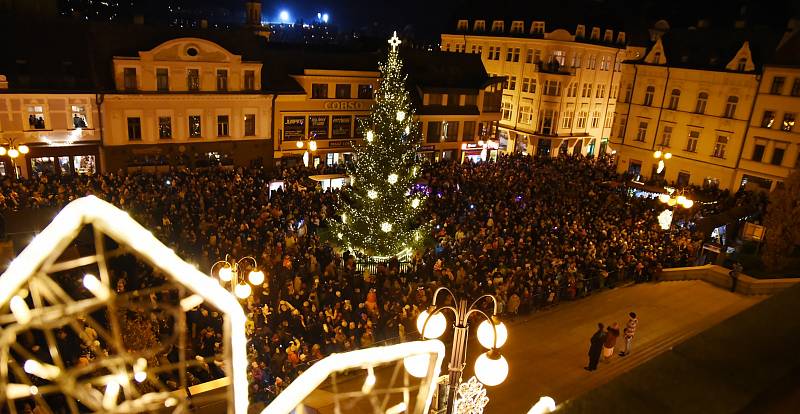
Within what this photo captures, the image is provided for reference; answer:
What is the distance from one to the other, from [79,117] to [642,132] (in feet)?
122

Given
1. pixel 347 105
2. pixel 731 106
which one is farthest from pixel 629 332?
pixel 731 106

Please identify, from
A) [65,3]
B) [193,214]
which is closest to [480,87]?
[193,214]

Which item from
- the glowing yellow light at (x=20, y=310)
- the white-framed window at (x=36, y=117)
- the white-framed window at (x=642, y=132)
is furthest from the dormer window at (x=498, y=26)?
the glowing yellow light at (x=20, y=310)

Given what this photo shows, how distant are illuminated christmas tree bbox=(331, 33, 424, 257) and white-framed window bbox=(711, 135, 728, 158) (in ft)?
88.3

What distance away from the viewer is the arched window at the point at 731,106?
35719 mm

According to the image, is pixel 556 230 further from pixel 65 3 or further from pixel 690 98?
pixel 65 3

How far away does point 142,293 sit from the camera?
2.65 metres

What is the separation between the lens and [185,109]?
30.6 m

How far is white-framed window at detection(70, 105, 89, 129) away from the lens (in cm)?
2803

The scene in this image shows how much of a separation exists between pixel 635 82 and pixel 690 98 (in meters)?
4.34

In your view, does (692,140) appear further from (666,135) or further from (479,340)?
(479,340)

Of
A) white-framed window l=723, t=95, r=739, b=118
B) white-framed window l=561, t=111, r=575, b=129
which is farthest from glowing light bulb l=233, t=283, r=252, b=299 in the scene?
white-framed window l=561, t=111, r=575, b=129

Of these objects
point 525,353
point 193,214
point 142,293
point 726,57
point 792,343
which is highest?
point 726,57

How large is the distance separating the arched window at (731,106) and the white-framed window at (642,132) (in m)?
5.48
